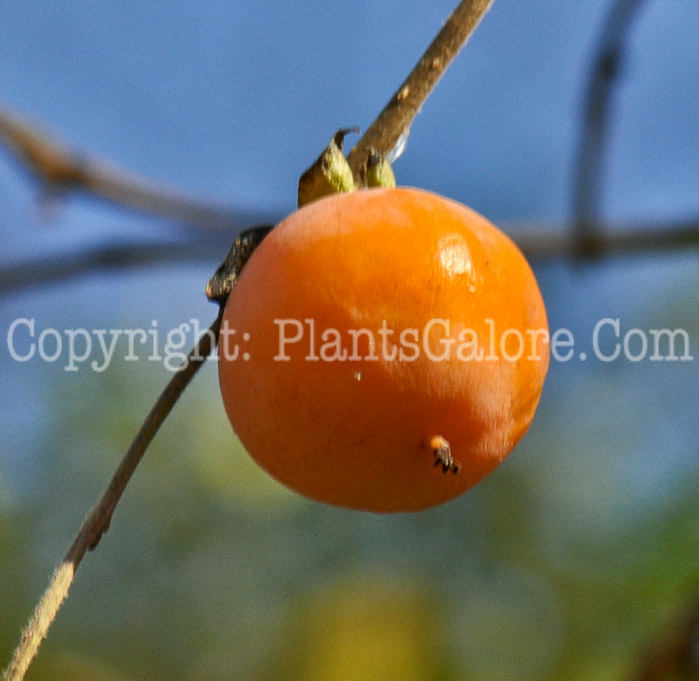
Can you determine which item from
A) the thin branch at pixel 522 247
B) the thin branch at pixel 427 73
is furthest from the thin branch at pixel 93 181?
the thin branch at pixel 427 73

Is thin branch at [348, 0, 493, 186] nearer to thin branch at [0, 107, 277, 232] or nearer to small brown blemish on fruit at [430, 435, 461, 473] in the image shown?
small brown blemish on fruit at [430, 435, 461, 473]

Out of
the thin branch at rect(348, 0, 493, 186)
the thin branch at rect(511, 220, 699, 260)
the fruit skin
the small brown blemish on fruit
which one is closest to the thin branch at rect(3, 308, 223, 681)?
the fruit skin

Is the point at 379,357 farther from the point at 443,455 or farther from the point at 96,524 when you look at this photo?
the point at 96,524

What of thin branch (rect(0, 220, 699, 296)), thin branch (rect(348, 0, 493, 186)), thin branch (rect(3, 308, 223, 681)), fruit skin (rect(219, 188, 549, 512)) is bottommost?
thin branch (rect(3, 308, 223, 681))

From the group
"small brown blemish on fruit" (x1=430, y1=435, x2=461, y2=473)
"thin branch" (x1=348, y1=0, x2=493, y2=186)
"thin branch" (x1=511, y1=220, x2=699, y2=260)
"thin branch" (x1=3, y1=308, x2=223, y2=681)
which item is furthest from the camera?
"thin branch" (x1=511, y1=220, x2=699, y2=260)

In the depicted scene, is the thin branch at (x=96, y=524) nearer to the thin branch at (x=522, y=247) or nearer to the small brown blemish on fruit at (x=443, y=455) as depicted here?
the small brown blemish on fruit at (x=443, y=455)

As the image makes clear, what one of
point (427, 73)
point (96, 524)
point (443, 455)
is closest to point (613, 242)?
point (427, 73)
